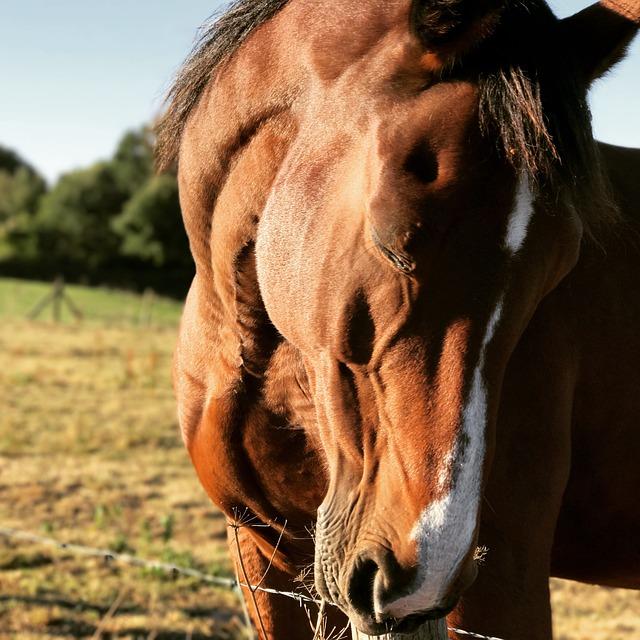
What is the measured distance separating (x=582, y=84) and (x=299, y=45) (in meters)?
0.72

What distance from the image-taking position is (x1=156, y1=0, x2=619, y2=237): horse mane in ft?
5.18

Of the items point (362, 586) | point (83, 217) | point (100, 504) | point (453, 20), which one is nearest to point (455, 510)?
point (362, 586)

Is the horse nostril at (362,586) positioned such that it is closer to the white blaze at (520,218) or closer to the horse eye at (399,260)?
the horse eye at (399,260)

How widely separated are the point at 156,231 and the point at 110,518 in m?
33.0

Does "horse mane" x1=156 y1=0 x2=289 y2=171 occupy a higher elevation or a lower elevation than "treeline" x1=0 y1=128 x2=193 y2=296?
higher

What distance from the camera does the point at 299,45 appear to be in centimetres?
200

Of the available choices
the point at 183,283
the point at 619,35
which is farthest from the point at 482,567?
the point at 183,283

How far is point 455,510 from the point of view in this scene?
151 centimetres

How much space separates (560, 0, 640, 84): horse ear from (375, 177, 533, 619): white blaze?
1.55 ft

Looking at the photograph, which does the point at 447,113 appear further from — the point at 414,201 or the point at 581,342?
the point at 581,342

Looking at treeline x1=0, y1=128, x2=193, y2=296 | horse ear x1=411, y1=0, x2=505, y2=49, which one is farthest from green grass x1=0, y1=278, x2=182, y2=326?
horse ear x1=411, y1=0, x2=505, y2=49

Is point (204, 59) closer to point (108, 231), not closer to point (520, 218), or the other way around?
point (520, 218)

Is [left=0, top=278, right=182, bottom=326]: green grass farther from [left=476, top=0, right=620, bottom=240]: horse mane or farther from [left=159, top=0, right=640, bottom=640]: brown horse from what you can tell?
[left=476, top=0, right=620, bottom=240]: horse mane

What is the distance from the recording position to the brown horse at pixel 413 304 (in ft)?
5.17
